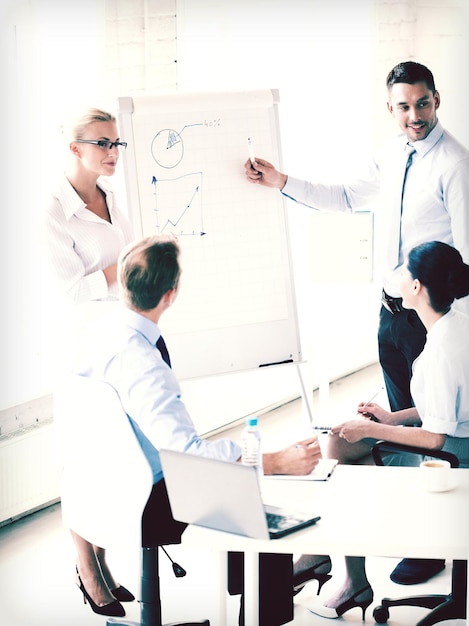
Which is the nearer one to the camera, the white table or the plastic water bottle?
the white table

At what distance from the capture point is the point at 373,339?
668 cm

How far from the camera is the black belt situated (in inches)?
134

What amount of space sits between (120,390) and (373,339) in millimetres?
4429

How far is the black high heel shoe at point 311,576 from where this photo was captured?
3.00 meters

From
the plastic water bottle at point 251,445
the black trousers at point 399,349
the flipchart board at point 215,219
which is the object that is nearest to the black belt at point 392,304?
the black trousers at point 399,349

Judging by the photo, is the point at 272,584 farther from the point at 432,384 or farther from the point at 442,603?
the point at 432,384

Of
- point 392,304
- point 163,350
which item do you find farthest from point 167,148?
point 392,304

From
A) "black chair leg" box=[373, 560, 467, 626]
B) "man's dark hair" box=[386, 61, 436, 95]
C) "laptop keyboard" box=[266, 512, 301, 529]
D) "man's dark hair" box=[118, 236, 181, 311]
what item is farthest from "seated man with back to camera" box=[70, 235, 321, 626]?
"man's dark hair" box=[386, 61, 436, 95]

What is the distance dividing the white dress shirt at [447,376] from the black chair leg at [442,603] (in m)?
0.42

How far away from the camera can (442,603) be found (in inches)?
113

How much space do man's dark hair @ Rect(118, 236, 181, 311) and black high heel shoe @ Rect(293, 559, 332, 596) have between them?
3.55 ft

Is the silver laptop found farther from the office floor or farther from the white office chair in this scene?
the office floor

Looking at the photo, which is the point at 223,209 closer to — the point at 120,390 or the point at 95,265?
the point at 95,265

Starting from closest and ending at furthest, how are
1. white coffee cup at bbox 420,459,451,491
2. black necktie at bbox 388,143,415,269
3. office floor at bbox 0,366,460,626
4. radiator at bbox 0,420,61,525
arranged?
white coffee cup at bbox 420,459,451,491
office floor at bbox 0,366,460,626
black necktie at bbox 388,143,415,269
radiator at bbox 0,420,61,525
